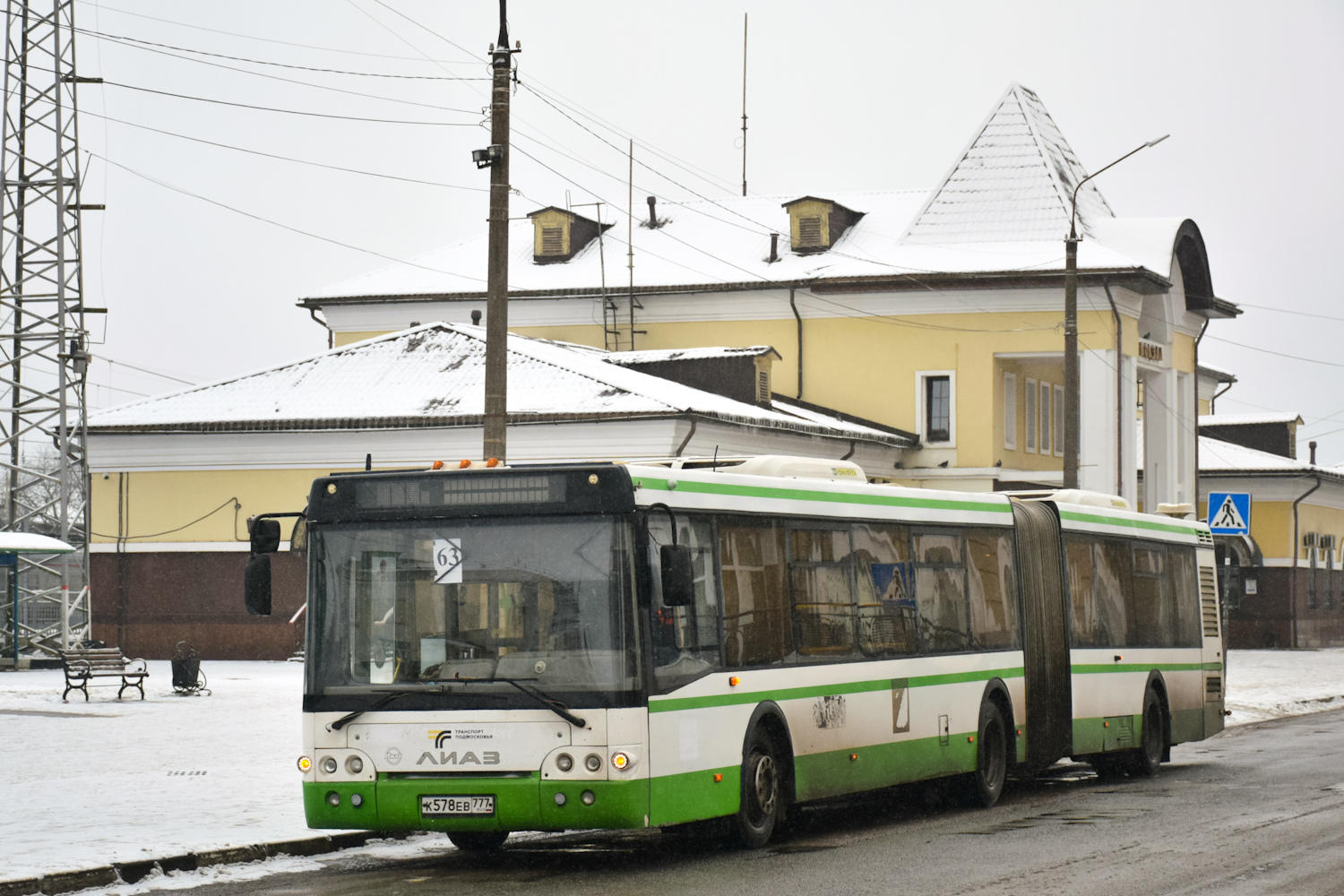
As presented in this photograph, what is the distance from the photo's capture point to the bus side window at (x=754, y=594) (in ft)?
42.5

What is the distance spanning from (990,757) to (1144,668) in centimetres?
398

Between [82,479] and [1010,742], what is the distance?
24532 mm

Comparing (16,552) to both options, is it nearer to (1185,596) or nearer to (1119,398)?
(1185,596)

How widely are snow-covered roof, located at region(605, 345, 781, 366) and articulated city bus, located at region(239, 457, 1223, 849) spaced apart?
28.9 meters

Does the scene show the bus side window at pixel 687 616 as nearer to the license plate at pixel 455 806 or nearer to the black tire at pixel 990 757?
the license plate at pixel 455 806

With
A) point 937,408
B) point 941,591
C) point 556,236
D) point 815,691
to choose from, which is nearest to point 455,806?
point 815,691

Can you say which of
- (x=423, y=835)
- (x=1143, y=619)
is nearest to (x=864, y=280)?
(x=1143, y=619)

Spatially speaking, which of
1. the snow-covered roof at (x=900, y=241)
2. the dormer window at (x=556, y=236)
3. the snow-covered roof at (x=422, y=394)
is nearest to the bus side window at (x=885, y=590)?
the snow-covered roof at (x=422, y=394)

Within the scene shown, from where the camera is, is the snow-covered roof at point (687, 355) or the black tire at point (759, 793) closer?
the black tire at point (759, 793)

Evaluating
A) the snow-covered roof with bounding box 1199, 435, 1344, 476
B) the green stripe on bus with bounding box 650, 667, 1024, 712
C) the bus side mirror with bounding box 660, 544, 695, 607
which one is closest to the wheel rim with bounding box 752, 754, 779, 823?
the green stripe on bus with bounding box 650, 667, 1024, 712

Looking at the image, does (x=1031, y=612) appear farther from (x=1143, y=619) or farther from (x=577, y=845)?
(x=577, y=845)

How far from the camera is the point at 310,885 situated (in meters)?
Result: 11.5

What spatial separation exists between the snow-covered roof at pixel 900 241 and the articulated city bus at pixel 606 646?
35.6 m

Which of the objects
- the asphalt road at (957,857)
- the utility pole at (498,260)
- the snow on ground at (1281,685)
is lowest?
the snow on ground at (1281,685)
